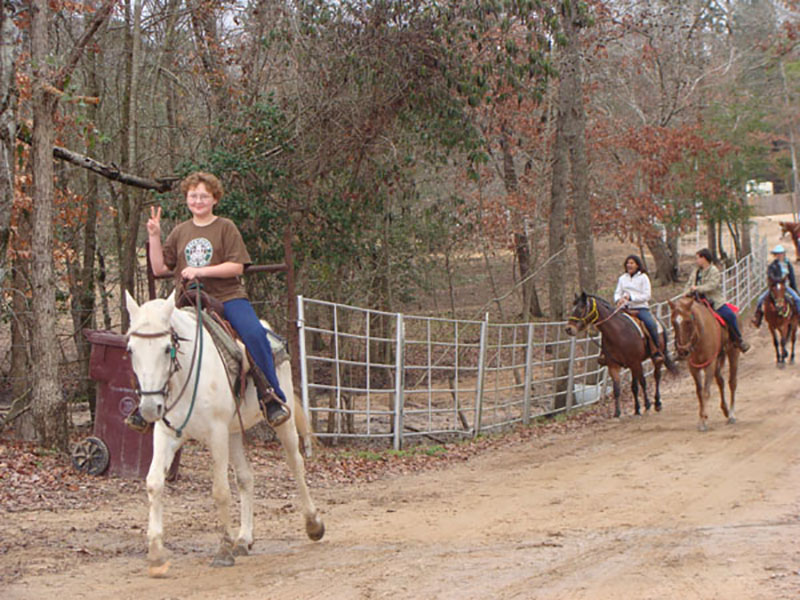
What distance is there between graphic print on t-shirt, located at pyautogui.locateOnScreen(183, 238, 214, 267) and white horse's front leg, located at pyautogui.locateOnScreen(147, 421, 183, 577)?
3.90ft

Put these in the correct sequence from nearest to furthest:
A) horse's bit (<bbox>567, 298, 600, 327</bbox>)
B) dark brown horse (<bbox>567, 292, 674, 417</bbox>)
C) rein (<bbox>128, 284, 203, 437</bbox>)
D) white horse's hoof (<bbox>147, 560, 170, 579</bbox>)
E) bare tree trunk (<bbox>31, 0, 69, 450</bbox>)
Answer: rein (<bbox>128, 284, 203, 437</bbox>)
white horse's hoof (<bbox>147, 560, 170, 579</bbox>)
bare tree trunk (<bbox>31, 0, 69, 450</bbox>)
horse's bit (<bbox>567, 298, 600, 327</bbox>)
dark brown horse (<bbox>567, 292, 674, 417</bbox>)

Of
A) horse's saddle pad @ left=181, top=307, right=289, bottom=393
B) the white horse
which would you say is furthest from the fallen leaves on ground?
horse's saddle pad @ left=181, top=307, right=289, bottom=393

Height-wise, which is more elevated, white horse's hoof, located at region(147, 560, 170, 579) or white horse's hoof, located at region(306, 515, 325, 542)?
white horse's hoof, located at region(147, 560, 170, 579)

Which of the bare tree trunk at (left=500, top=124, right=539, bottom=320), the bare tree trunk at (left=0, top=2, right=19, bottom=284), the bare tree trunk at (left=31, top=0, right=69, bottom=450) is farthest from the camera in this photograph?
the bare tree trunk at (left=500, top=124, right=539, bottom=320)

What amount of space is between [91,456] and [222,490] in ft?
11.0

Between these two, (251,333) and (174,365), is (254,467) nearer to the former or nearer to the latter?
(251,333)

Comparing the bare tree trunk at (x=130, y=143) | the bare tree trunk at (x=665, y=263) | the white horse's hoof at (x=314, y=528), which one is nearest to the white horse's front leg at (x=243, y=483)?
the white horse's hoof at (x=314, y=528)

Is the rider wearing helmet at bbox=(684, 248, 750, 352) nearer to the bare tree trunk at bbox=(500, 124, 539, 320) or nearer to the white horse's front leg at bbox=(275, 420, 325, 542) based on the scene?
the bare tree trunk at bbox=(500, 124, 539, 320)

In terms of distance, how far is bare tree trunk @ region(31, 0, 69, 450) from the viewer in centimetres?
966

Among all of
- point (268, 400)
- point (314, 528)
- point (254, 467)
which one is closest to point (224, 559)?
point (314, 528)

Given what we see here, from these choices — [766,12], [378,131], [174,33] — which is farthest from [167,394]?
[766,12]

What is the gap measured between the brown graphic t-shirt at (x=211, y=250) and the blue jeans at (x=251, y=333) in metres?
0.09

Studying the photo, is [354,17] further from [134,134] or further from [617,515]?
[617,515]

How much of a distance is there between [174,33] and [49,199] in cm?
614
